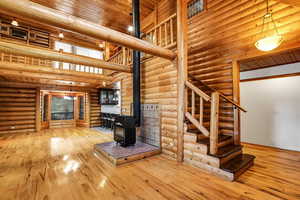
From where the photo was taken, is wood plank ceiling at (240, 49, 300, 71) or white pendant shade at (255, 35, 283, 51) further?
wood plank ceiling at (240, 49, 300, 71)

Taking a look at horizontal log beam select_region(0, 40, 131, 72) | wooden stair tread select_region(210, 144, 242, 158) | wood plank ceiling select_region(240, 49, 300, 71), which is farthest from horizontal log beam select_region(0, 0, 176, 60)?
wood plank ceiling select_region(240, 49, 300, 71)

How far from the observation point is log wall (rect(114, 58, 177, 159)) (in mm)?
3670

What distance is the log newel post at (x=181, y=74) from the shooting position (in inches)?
131

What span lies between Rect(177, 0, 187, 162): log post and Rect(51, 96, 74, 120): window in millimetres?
8367

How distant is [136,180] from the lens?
2.53 metres

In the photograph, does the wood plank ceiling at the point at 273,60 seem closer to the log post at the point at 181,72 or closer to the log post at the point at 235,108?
the log post at the point at 235,108

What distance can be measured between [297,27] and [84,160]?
5577 mm

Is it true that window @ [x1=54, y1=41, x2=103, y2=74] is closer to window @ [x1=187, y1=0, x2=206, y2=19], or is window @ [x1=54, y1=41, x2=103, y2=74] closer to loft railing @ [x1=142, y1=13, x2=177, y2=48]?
loft railing @ [x1=142, y1=13, x2=177, y2=48]

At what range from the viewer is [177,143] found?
133 inches

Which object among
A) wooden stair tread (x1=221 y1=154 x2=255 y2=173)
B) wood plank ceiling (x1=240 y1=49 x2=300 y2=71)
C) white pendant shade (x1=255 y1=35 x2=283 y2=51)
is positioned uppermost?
wood plank ceiling (x1=240 y1=49 x2=300 y2=71)

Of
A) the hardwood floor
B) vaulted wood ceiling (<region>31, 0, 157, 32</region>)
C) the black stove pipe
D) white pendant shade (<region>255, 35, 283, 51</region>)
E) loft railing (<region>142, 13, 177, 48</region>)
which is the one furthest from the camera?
vaulted wood ceiling (<region>31, 0, 157, 32</region>)

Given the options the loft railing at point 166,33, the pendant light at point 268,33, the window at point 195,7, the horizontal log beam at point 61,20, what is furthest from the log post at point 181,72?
the pendant light at point 268,33

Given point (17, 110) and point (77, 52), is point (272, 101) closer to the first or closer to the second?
point (77, 52)

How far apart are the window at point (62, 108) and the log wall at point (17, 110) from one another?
1128 millimetres
